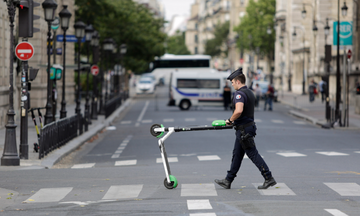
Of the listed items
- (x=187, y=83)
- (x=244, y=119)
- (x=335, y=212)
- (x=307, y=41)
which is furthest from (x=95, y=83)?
(x=307, y=41)

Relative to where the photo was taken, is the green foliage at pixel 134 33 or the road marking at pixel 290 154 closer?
the road marking at pixel 290 154

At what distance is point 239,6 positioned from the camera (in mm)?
145250

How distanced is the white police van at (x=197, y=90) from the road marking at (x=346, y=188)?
33040 mm

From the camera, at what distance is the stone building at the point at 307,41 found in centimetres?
5239

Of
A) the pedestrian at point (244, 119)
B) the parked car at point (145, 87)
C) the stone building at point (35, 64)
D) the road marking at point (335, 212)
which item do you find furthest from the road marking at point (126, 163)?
the parked car at point (145, 87)

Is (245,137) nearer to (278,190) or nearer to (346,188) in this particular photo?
(278,190)

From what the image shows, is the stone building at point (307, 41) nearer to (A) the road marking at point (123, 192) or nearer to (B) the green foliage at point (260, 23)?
(B) the green foliage at point (260, 23)

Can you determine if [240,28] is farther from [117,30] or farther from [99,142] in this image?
[99,142]

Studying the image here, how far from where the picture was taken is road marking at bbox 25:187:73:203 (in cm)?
902

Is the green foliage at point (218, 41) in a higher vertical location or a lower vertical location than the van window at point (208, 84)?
higher

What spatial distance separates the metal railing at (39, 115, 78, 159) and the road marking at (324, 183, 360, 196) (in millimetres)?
6908

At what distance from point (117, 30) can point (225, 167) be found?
50.3m

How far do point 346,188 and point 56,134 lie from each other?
9.11m

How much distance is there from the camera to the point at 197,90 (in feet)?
141
